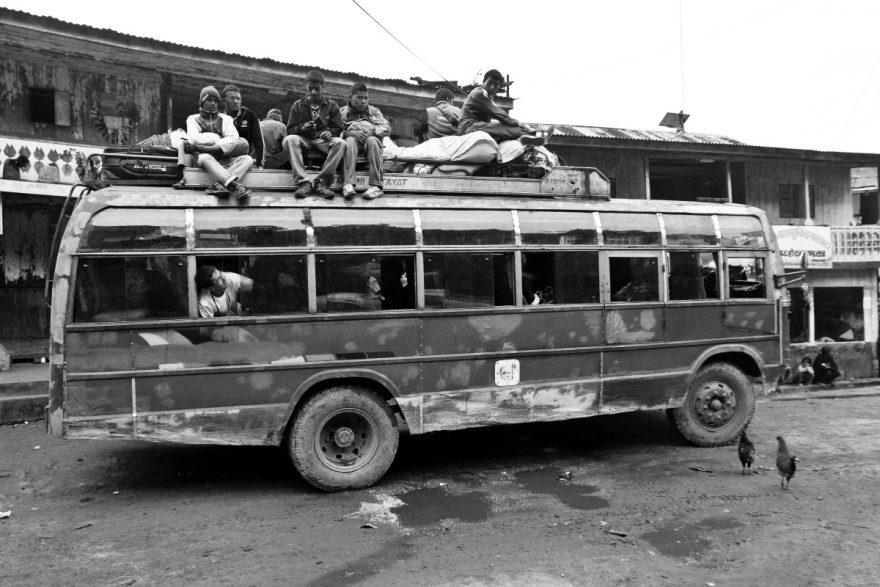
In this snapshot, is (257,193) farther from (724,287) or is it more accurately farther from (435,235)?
(724,287)

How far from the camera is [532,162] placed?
7.69 metres

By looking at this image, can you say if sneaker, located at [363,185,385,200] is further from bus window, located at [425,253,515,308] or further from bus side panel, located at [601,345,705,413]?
bus side panel, located at [601,345,705,413]

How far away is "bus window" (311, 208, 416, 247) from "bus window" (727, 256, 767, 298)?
157 inches

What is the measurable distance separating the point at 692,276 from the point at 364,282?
388 centimetres

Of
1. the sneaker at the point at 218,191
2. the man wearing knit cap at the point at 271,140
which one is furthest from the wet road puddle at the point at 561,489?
the man wearing knit cap at the point at 271,140

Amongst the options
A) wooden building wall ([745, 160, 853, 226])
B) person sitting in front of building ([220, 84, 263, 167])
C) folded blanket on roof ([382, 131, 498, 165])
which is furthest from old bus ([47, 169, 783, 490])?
wooden building wall ([745, 160, 853, 226])

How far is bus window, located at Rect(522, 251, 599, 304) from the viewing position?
270 inches

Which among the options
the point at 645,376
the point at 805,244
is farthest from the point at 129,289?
the point at 805,244

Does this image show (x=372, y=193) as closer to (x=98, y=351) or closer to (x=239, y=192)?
(x=239, y=192)

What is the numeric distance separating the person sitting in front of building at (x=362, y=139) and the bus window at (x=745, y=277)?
4.34 meters

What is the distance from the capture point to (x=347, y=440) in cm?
610

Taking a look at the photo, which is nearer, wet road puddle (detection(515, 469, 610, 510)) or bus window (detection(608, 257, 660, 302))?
wet road puddle (detection(515, 469, 610, 510))

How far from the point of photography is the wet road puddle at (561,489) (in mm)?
5832

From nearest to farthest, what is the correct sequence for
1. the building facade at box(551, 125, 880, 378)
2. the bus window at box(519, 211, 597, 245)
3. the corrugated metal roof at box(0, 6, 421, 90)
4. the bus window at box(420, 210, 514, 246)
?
the bus window at box(420, 210, 514, 246) < the bus window at box(519, 211, 597, 245) < the corrugated metal roof at box(0, 6, 421, 90) < the building facade at box(551, 125, 880, 378)
